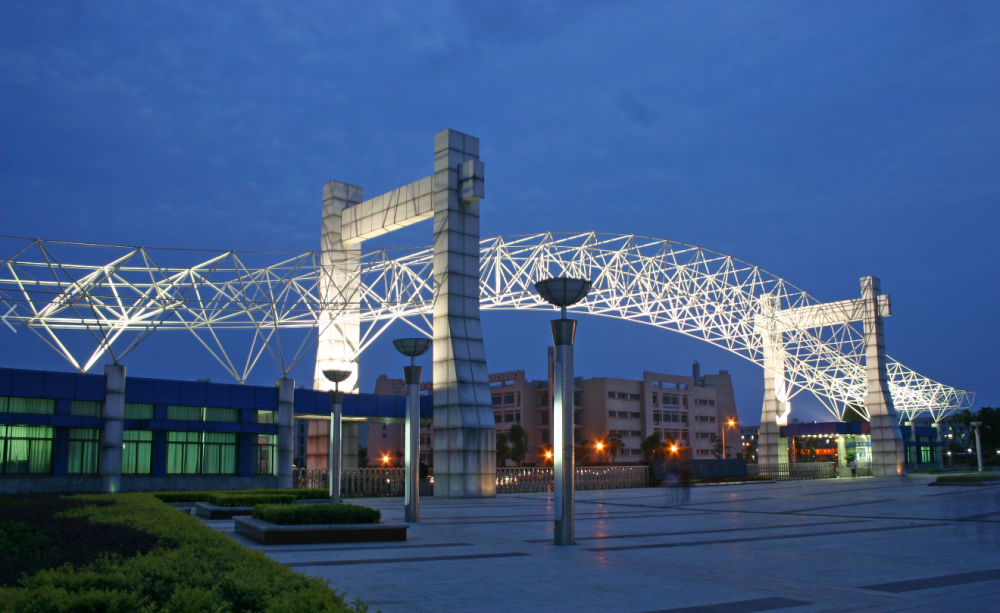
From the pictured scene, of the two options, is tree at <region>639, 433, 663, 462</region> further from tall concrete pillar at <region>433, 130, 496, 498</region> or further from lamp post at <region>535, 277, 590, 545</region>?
lamp post at <region>535, 277, 590, 545</region>

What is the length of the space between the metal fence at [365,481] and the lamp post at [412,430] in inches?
689

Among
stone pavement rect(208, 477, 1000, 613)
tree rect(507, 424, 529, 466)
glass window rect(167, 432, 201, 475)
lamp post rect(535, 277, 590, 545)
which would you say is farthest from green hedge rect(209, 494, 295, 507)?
tree rect(507, 424, 529, 466)

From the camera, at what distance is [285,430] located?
38.6m

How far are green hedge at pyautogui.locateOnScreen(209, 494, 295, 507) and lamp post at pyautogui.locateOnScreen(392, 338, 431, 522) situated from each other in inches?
177

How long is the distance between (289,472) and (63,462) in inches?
390

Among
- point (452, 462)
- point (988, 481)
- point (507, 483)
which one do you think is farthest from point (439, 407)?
point (988, 481)

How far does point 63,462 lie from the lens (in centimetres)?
3222

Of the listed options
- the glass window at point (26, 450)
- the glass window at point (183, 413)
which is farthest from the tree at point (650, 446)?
the glass window at point (26, 450)

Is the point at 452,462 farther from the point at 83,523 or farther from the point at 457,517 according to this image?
the point at 83,523

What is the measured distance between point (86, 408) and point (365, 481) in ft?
43.3

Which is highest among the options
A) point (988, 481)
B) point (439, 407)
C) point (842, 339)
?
point (842, 339)

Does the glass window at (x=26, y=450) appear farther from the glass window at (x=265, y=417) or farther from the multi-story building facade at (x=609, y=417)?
the multi-story building facade at (x=609, y=417)

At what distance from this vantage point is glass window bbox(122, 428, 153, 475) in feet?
113

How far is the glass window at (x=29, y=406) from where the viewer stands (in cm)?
3119
